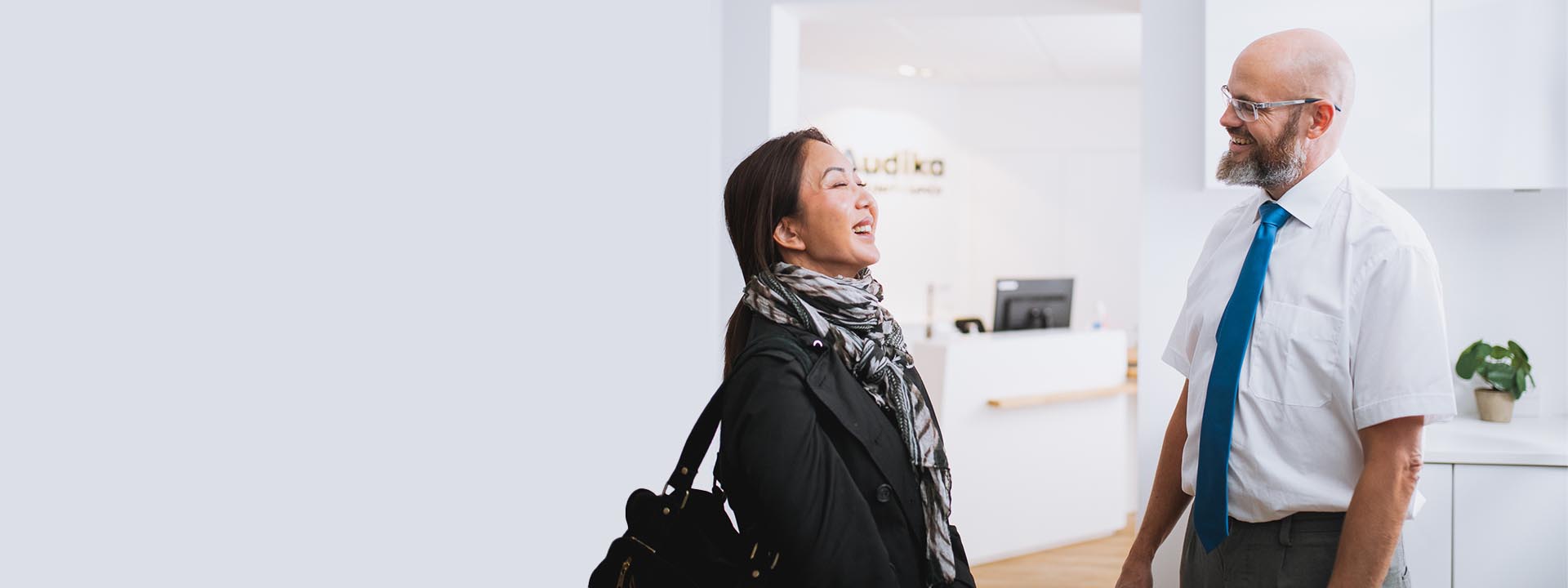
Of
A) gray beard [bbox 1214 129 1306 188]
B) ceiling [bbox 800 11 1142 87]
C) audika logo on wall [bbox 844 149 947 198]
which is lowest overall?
gray beard [bbox 1214 129 1306 188]

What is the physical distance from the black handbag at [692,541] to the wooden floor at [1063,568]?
3.20 meters

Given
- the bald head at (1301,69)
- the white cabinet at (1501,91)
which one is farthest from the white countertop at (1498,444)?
the bald head at (1301,69)

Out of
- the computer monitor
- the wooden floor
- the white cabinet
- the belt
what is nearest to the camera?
the belt

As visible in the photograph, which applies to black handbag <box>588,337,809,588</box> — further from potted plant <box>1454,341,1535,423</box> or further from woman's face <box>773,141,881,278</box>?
potted plant <box>1454,341,1535,423</box>

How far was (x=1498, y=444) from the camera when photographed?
274cm

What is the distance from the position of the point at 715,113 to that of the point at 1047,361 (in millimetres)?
2132

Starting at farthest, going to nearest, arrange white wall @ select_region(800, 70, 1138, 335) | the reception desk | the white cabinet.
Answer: white wall @ select_region(800, 70, 1138, 335) → the reception desk → the white cabinet

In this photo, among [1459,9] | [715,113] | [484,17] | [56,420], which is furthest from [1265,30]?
[56,420]

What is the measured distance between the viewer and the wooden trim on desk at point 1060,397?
4.76 meters

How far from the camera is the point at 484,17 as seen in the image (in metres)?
3.00

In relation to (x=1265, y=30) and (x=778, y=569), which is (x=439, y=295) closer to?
(x=778, y=569)

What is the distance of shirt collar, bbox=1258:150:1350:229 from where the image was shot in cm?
171

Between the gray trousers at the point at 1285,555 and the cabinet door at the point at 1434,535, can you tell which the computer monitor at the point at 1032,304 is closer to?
the cabinet door at the point at 1434,535

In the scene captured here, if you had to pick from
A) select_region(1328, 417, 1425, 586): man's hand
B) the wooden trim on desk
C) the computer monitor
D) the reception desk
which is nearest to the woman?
select_region(1328, 417, 1425, 586): man's hand
